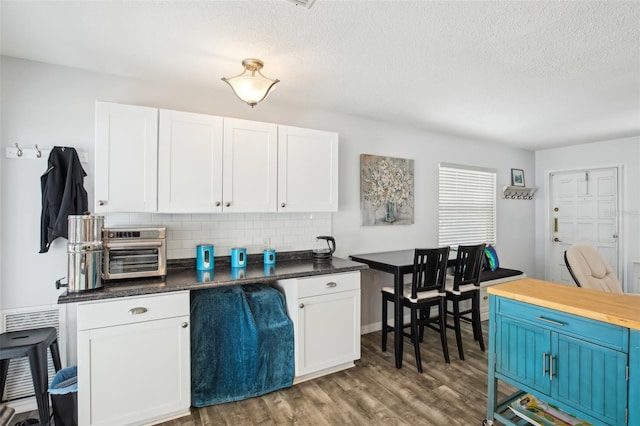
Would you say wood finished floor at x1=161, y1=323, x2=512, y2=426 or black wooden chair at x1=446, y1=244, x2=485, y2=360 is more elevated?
black wooden chair at x1=446, y1=244, x2=485, y2=360

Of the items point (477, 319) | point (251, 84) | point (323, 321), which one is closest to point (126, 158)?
point (251, 84)

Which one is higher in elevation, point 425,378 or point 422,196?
point 422,196

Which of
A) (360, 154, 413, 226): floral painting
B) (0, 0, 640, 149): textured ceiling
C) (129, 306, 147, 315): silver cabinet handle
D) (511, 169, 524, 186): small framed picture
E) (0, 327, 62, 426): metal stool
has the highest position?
(0, 0, 640, 149): textured ceiling

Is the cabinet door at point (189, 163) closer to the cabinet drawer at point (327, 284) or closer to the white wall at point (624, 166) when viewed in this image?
the cabinet drawer at point (327, 284)

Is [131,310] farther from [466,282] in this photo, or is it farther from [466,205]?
[466,205]

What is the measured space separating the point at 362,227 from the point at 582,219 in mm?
3968

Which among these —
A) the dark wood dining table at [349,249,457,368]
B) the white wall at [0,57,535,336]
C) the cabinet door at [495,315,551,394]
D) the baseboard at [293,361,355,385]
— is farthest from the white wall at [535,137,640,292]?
the baseboard at [293,361,355,385]

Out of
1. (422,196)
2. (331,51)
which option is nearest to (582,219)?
(422,196)

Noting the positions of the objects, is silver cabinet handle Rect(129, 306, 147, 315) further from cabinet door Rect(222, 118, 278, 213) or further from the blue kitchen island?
the blue kitchen island

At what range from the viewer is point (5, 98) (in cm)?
226

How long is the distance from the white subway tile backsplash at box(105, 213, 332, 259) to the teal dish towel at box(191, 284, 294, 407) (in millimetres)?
529

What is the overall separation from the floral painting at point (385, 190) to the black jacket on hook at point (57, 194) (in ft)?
8.71

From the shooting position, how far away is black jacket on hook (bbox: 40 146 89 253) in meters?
2.27

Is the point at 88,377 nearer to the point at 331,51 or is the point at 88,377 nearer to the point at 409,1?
the point at 331,51
